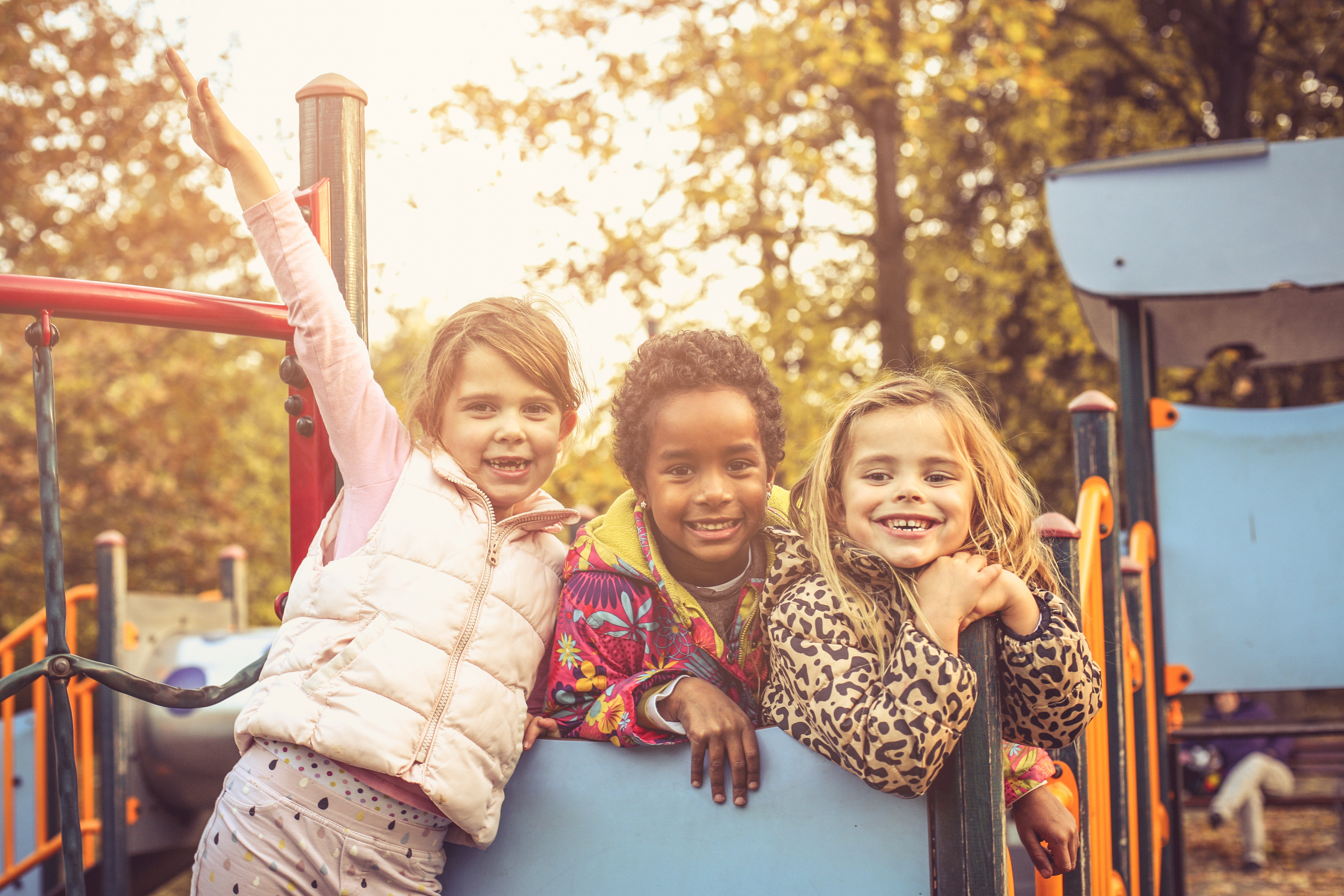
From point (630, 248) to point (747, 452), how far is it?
5.04 meters

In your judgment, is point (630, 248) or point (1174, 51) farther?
point (1174, 51)

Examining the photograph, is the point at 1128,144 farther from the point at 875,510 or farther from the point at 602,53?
the point at 875,510

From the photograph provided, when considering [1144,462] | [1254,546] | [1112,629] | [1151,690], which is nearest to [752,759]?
[1112,629]

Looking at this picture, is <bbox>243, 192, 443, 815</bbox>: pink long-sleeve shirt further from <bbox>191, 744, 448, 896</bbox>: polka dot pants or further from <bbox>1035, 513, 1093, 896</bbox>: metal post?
<bbox>1035, 513, 1093, 896</bbox>: metal post

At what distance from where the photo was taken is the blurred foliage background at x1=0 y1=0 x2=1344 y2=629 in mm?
6715

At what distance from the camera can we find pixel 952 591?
57.3 inches

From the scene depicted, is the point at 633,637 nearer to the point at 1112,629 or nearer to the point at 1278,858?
the point at 1112,629

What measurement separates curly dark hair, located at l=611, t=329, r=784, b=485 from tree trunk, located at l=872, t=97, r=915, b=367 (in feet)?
17.8

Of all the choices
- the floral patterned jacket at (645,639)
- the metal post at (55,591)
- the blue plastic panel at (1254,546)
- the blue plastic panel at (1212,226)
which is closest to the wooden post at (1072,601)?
the floral patterned jacket at (645,639)

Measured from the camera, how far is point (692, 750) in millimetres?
1535

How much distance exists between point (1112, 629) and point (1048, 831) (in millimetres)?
1197

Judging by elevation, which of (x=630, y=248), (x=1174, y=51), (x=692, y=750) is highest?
(x=1174, y=51)

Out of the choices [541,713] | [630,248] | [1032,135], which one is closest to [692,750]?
[541,713]

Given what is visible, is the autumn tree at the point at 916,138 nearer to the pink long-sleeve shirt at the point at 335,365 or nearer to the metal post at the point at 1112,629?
the metal post at the point at 1112,629
